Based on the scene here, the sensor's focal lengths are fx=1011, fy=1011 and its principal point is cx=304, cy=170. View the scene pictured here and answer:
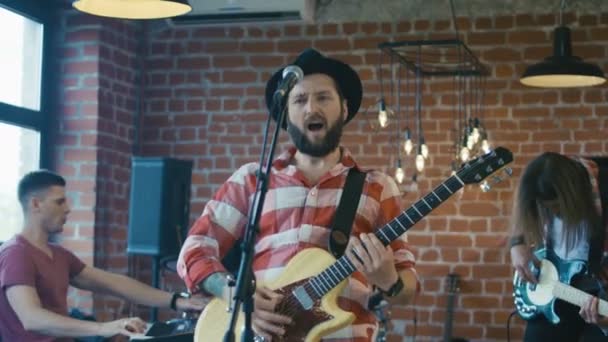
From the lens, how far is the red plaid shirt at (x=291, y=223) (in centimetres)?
309

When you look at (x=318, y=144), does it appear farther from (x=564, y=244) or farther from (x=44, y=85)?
(x=44, y=85)

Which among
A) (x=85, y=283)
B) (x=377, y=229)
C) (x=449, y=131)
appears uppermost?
(x=449, y=131)

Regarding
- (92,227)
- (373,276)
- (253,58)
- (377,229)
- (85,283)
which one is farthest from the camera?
(253,58)

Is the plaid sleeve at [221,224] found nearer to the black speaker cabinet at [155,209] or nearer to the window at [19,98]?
the black speaker cabinet at [155,209]

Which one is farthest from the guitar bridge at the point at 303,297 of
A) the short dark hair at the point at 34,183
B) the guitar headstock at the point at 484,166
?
the short dark hair at the point at 34,183

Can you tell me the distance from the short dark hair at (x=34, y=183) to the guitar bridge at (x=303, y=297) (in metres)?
2.14

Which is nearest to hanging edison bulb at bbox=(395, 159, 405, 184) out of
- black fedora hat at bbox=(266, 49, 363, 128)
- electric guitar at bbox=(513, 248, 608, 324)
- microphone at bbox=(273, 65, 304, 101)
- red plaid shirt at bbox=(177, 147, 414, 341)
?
electric guitar at bbox=(513, 248, 608, 324)

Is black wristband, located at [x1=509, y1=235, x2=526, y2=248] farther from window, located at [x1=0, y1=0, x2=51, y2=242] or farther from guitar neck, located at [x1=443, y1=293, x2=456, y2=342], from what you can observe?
window, located at [x1=0, y1=0, x2=51, y2=242]

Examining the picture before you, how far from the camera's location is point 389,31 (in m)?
6.25

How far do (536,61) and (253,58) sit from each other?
1773 millimetres

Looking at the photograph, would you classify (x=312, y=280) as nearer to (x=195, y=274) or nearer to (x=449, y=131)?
(x=195, y=274)

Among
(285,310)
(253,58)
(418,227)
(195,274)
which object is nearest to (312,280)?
(285,310)

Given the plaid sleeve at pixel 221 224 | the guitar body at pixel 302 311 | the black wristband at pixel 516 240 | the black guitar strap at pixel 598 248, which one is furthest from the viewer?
the black wristband at pixel 516 240

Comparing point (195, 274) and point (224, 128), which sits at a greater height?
point (224, 128)
